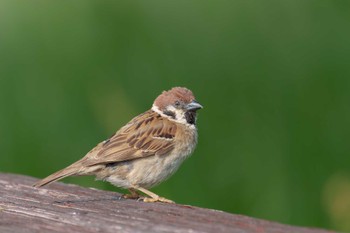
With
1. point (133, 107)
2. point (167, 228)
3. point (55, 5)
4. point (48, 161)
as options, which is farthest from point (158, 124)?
point (167, 228)

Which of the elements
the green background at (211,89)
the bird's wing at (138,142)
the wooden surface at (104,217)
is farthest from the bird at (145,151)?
the wooden surface at (104,217)

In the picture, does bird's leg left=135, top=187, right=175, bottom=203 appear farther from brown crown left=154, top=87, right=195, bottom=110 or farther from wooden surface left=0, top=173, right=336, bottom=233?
brown crown left=154, top=87, right=195, bottom=110

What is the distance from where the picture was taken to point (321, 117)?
19.7ft

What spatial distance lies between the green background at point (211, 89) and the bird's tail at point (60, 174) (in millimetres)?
642

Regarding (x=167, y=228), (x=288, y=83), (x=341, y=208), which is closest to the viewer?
(x=167, y=228)

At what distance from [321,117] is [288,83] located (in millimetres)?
303

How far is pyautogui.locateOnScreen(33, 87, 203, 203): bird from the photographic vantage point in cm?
556

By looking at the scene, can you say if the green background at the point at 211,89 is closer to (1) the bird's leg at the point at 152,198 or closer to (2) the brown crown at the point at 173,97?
(2) the brown crown at the point at 173,97

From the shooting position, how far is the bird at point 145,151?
5562 millimetres

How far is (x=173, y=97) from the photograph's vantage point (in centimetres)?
593

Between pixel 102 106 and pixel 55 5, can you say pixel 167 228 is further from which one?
pixel 55 5

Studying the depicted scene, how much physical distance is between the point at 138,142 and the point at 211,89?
661 mm

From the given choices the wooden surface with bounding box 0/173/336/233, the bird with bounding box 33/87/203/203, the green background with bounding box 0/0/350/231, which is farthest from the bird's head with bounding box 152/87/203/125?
the wooden surface with bounding box 0/173/336/233

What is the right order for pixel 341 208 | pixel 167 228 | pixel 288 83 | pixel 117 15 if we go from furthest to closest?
pixel 117 15 → pixel 288 83 → pixel 341 208 → pixel 167 228
